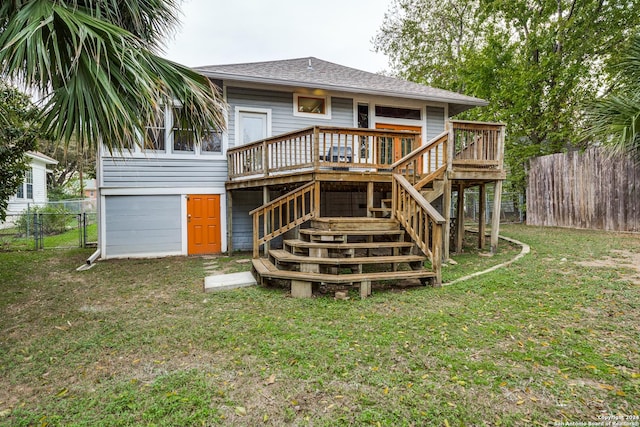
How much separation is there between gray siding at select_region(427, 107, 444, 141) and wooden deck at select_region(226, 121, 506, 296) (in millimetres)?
2936

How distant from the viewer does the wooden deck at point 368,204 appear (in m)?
4.62

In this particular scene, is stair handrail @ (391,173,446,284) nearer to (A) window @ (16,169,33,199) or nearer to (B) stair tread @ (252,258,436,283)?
(B) stair tread @ (252,258,436,283)

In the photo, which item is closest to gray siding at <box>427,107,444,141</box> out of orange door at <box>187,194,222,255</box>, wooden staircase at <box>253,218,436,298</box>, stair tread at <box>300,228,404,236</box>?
wooden staircase at <box>253,218,436,298</box>

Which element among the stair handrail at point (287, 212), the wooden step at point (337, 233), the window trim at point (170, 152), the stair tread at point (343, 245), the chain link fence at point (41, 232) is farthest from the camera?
the chain link fence at point (41, 232)

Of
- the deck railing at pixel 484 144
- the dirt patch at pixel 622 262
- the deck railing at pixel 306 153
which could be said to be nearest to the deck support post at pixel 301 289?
the deck railing at pixel 306 153

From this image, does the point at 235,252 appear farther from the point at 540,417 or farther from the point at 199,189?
the point at 540,417

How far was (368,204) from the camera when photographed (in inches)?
259

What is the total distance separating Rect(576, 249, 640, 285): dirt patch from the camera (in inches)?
182

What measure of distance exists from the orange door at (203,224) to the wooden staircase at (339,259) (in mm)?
3466

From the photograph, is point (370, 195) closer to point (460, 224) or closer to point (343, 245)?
point (343, 245)

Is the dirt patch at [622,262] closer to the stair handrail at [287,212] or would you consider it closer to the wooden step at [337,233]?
the wooden step at [337,233]

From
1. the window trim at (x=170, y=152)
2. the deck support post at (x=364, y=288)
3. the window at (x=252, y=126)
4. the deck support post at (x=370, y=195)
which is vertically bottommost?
the deck support post at (x=364, y=288)

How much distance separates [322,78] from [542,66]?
10.2 metres

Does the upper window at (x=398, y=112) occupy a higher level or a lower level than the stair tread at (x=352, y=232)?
higher
